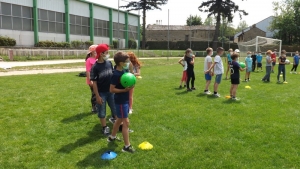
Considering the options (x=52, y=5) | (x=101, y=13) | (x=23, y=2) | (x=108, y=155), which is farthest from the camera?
(x=101, y=13)

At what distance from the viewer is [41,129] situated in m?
5.99

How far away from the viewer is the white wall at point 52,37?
36.8m

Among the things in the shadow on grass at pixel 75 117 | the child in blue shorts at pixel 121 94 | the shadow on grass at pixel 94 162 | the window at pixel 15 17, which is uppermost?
the window at pixel 15 17

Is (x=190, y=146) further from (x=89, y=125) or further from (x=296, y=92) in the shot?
(x=296, y=92)

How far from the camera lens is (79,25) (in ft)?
144

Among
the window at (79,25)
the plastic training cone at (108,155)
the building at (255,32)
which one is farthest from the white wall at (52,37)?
the building at (255,32)

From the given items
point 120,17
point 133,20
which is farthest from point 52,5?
point 133,20

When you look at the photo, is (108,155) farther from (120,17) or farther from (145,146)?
(120,17)

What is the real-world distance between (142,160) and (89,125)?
226 cm

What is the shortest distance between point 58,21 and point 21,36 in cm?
719

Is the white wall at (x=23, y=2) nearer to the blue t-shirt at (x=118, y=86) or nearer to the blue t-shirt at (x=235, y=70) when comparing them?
the blue t-shirt at (x=235, y=70)

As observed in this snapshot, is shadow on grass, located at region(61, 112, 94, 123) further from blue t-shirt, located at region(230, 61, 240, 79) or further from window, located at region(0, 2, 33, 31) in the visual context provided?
window, located at region(0, 2, 33, 31)

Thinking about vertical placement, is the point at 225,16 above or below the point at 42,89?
above

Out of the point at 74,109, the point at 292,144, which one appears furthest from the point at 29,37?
the point at 292,144
